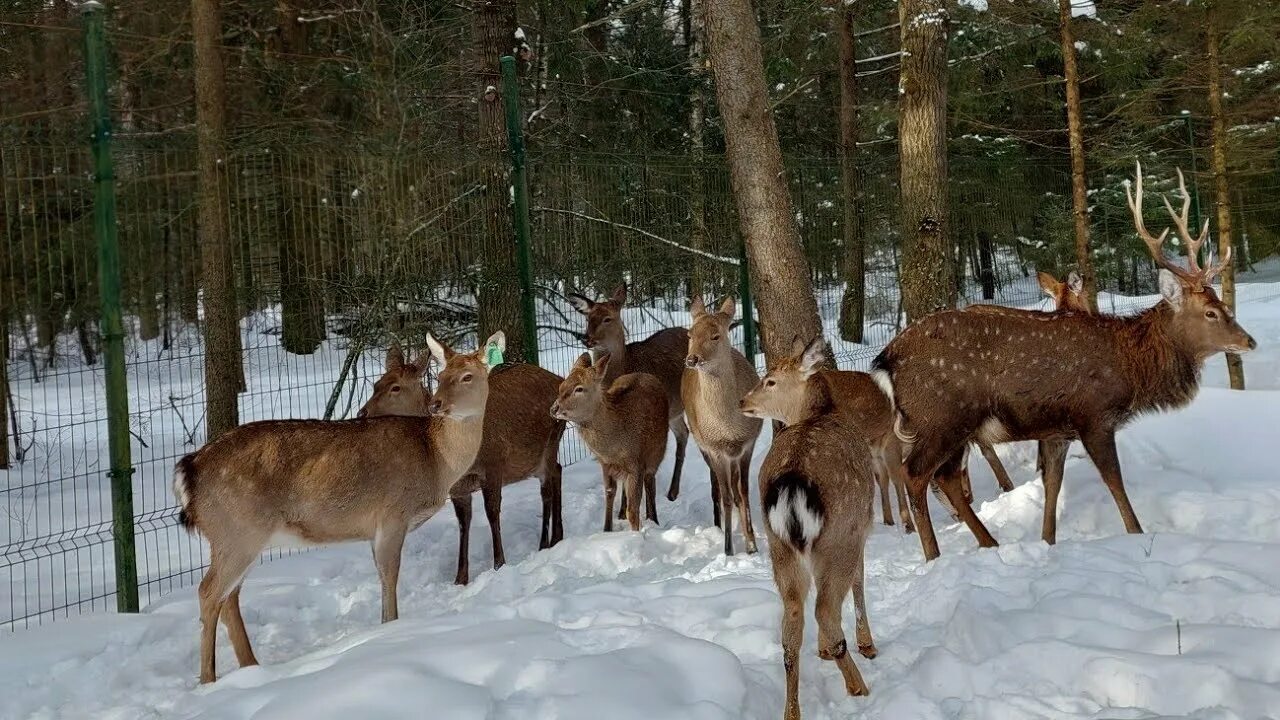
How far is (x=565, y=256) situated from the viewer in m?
10.0

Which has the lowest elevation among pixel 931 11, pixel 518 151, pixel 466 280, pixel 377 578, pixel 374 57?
pixel 377 578

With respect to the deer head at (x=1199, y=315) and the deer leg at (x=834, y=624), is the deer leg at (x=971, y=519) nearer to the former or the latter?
the deer head at (x=1199, y=315)

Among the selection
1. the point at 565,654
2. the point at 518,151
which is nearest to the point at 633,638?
the point at 565,654

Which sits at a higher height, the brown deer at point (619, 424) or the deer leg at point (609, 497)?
the brown deer at point (619, 424)

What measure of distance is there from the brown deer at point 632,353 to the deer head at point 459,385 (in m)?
2.71

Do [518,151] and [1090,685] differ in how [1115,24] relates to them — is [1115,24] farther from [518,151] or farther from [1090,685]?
[1090,685]

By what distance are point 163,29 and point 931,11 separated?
8.78m

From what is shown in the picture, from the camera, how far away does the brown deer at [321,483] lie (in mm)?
5469

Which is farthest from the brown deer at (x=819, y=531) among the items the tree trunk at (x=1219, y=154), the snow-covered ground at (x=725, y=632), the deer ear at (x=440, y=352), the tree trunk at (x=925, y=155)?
the tree trunk at (x=1219, y=154)

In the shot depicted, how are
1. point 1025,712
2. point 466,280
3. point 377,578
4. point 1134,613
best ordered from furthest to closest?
point 466,280 → point 377,578 → point 1134,613 → point 1025,712

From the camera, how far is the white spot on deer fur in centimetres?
443

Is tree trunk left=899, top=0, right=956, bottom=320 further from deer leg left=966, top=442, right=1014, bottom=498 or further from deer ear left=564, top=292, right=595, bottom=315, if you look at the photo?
deer ear left=564, top=292, right=595, bottom=315

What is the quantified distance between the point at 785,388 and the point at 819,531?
2.29 metres

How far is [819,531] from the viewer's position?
4.47 meters
